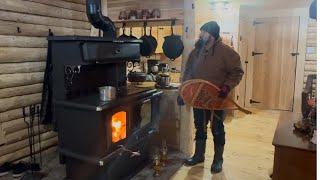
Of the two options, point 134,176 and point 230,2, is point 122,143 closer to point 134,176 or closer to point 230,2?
point 134,176

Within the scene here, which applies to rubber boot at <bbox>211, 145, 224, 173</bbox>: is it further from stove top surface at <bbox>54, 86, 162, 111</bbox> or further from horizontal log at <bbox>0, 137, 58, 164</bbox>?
horizontal log at <bbox>0, 137, 58, 164</bbox>

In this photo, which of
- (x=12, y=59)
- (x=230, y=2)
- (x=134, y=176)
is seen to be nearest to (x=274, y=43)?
(x=230, y=2)

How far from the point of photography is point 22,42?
9.09 ft

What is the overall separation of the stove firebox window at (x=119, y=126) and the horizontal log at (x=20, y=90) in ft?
3.79

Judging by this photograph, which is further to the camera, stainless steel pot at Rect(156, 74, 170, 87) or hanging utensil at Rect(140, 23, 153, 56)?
hanging utensil at Rect(140, 23, 153, 56)

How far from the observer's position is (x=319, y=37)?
510 millimetres

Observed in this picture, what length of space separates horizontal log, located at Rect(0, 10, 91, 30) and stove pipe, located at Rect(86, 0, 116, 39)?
644mm

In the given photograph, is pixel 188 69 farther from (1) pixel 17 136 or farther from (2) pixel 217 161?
(1) pixel 17 136

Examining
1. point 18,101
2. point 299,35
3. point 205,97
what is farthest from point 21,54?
A: point 299,35

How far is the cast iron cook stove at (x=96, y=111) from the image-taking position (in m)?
2.14

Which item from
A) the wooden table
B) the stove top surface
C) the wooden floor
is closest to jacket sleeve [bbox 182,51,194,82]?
the stove top surface

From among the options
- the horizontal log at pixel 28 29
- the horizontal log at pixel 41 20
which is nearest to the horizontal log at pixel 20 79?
the horizontal log at pixel 28 29

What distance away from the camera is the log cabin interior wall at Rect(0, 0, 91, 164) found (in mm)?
2629

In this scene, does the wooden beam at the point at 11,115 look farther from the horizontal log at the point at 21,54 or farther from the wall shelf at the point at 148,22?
the wall shelf at the point at 148,22
